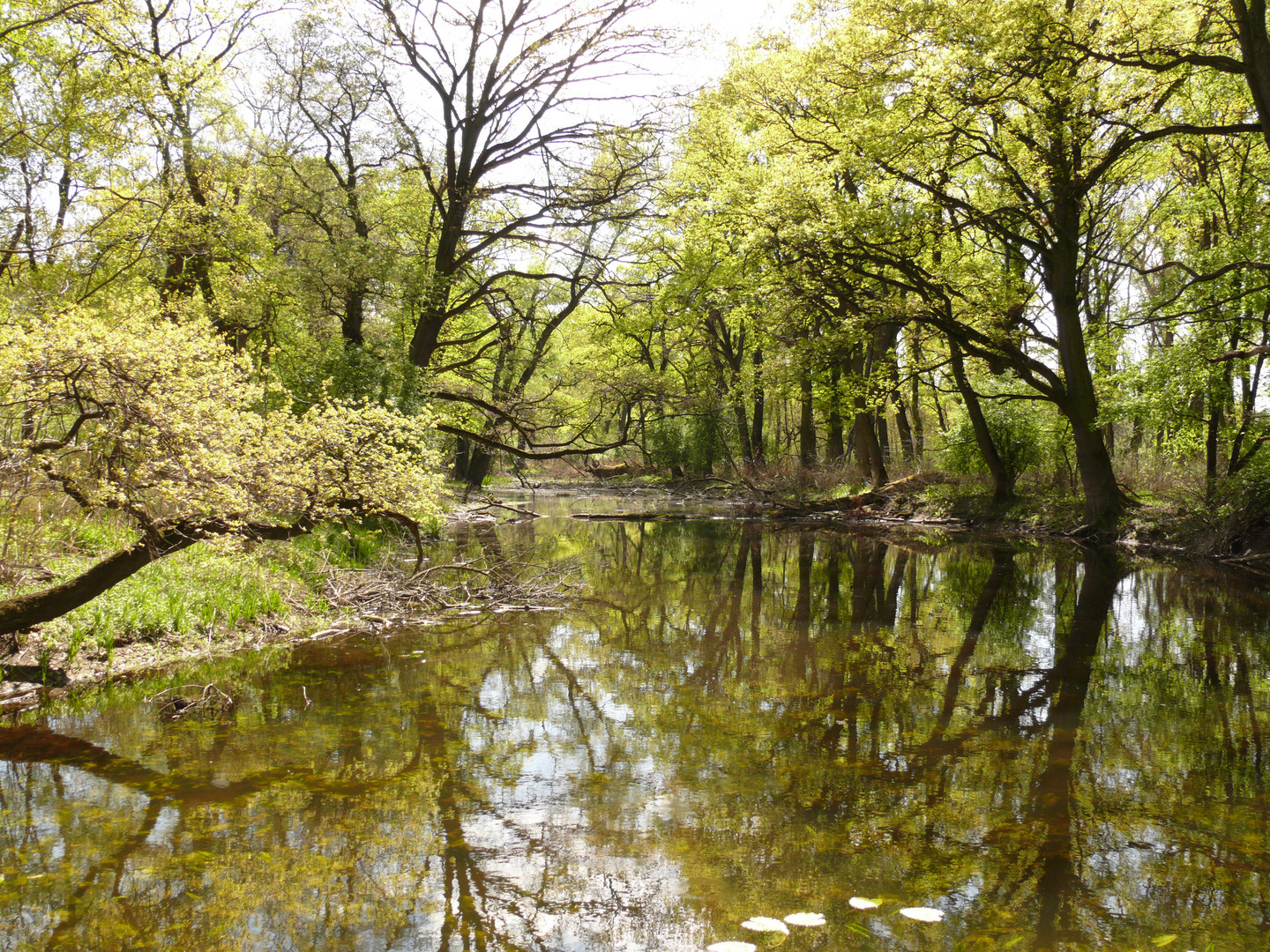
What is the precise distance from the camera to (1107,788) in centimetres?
477

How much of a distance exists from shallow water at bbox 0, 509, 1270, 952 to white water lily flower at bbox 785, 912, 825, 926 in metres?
0.07

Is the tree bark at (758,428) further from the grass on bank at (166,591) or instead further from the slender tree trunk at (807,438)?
the grass on bank at (166,591)

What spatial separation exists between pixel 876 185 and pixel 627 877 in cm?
1703

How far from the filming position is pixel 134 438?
593 cm

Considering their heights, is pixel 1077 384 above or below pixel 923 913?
above

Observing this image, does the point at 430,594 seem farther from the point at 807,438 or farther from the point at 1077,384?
the point at 807,438

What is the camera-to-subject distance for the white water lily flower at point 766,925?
10.8 feet

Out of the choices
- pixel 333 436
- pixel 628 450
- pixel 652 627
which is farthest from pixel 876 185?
pixel 628 450

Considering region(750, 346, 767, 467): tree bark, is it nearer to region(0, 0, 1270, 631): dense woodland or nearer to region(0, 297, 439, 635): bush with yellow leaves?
region(0, 0, 1270, 631): dense woodland

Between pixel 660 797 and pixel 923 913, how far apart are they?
168cm

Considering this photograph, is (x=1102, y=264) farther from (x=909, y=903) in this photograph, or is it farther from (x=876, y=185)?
(x=909, y=903)

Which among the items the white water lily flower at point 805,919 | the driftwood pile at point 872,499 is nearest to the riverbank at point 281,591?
the driftwood pile at point 872,499

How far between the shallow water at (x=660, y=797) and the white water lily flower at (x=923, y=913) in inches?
2.3

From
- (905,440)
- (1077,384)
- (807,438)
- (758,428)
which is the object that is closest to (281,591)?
(1077,384)
